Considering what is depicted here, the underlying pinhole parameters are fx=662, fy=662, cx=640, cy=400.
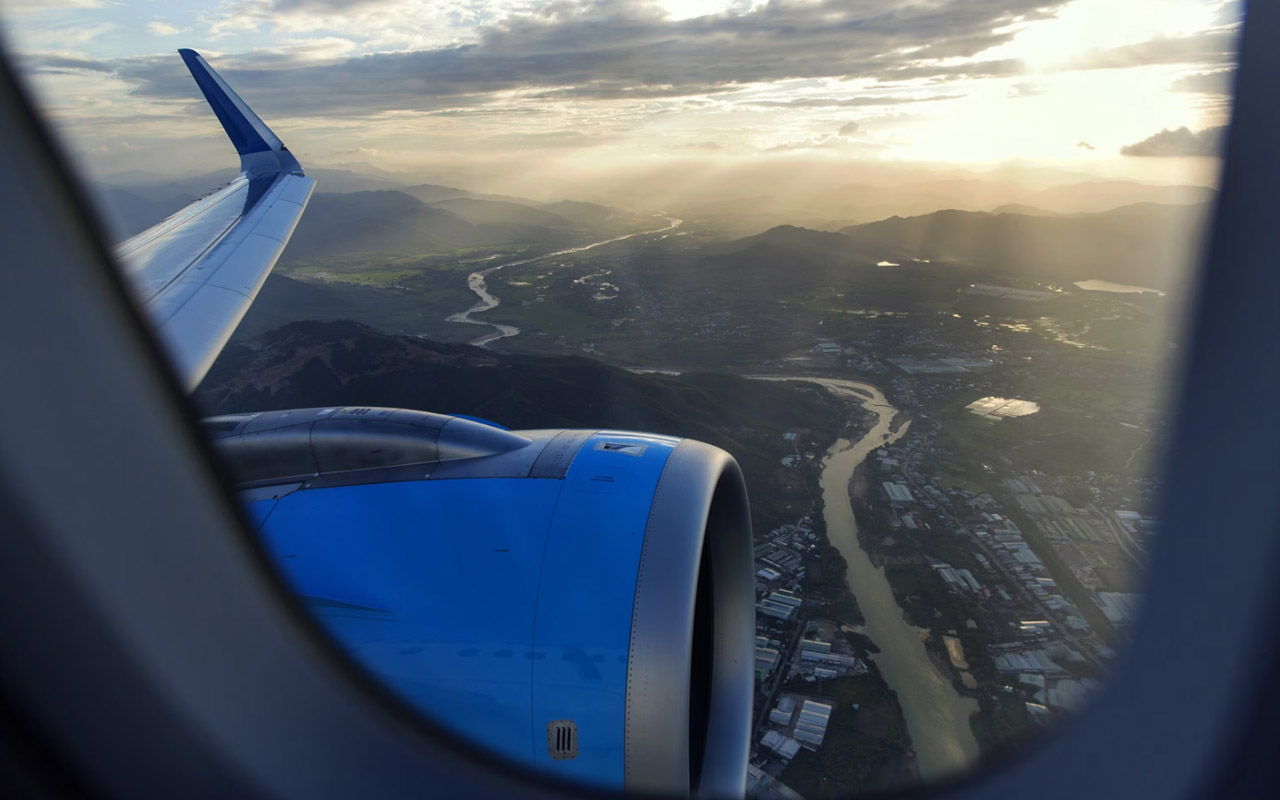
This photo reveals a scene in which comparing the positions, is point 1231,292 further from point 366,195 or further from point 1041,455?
point 366,195

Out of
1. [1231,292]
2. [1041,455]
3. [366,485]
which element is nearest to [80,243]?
[366,485]

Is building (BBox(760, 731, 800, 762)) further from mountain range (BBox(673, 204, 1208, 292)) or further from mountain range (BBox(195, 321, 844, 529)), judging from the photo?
mountain range (BBox(195, 321, 844, 529))

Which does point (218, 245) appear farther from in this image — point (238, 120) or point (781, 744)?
point (781, 744)

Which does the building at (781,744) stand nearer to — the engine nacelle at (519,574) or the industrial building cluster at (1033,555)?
the industrial building cluster at (1033,555)

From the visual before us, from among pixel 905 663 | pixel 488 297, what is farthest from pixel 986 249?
pixel 488 297

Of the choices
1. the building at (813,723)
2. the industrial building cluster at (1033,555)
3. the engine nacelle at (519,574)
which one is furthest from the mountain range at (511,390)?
the engine nacelle at (519,574)
